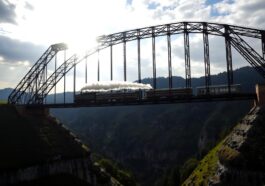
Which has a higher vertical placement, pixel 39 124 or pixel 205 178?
pixel 39 124

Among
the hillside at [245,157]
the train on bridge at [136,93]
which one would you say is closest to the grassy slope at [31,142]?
the train on bridge at [136,93]

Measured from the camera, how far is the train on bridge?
62.8 meters

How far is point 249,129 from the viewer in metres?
50.5

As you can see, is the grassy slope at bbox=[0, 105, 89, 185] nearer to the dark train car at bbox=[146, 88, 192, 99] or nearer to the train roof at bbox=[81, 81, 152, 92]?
the train roof at bbox=[81, 81, 152, 92]

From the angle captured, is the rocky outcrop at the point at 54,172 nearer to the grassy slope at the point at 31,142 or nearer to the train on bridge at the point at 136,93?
the grassy slope at the point at 31,142

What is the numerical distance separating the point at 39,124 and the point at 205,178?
3775 cm

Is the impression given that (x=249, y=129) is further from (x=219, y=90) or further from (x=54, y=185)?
(x=54, y=185)

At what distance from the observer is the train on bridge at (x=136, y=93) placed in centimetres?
6284

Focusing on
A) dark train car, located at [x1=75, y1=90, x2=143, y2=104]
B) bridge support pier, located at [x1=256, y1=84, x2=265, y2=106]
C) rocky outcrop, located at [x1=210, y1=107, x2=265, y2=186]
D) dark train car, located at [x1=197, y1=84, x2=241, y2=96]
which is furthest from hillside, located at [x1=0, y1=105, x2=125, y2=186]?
bridge support pier, located at [x1=256, y1=84, x2=265, y2=106]

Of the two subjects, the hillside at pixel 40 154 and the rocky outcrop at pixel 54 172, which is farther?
the hillside at pixel 40 154

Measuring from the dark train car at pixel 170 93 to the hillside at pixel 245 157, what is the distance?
12688mm

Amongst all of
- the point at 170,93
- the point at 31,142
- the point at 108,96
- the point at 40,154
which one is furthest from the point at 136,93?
the point at 31,142

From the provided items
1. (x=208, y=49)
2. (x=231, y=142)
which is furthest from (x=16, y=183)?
(x=208, y=49)

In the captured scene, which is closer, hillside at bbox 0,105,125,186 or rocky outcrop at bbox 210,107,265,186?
rocky outcrop at bbox 210,107,265,186
